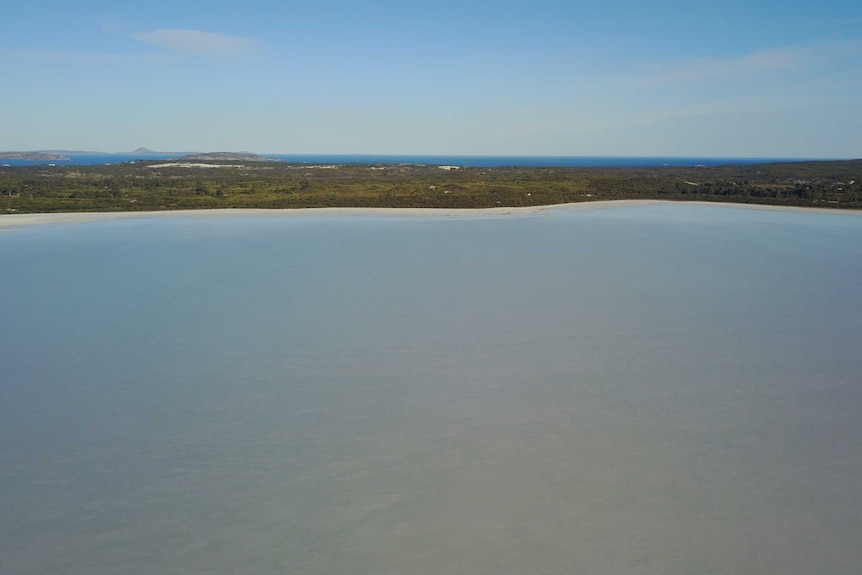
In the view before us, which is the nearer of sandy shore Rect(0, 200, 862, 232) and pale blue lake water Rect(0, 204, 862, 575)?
pale blue lake water Rect(0, 204, 862, 575)

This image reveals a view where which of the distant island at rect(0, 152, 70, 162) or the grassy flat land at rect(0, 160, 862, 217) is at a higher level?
the distant island at rect(0, 152, 70, 162)

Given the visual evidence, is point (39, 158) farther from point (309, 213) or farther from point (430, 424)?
point (430, 424)

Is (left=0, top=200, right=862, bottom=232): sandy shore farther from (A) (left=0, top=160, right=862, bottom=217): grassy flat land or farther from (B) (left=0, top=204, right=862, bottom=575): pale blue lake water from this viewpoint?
(B) (left=0, top=204, right=862, bottom=575): pale blue lake water

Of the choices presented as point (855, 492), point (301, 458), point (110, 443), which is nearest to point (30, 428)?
point (110, 443)

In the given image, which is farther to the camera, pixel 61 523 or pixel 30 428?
pixel 30 428

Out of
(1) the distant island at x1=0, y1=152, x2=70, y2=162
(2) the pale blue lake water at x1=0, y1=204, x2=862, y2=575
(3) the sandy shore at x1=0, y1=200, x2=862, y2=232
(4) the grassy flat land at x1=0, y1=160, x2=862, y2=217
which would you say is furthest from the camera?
(1) the distant island at x1=0, y1=152, x2=70, y2=162

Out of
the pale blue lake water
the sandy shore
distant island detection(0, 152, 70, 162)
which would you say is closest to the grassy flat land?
the sandy shore

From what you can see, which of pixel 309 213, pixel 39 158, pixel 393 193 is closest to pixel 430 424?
pixel 309 213

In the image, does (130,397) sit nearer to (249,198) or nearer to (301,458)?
(301,458)
